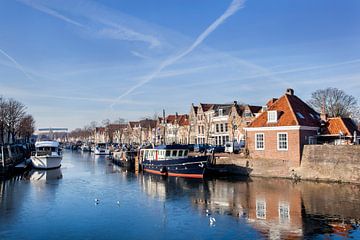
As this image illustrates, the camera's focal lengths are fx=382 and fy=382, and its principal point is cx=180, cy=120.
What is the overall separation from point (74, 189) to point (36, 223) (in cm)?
1528

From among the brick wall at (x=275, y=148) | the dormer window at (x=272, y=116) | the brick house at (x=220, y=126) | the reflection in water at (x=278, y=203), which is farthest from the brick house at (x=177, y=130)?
the reflection in water at (x=278, y=203)

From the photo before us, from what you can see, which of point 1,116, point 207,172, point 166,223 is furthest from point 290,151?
point 1,116

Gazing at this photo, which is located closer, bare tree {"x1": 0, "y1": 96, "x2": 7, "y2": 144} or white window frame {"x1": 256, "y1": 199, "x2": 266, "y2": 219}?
white window frame {"x1": 256, "y1": 199, "x2": 266, "y2": 219}

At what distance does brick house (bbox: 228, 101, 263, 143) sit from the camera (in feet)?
227

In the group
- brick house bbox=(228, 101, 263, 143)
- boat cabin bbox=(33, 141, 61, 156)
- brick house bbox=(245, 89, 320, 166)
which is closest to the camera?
brick house bbox=(245, 89, 320, 166)

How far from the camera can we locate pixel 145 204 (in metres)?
31.0

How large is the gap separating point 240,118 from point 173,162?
79.0ft

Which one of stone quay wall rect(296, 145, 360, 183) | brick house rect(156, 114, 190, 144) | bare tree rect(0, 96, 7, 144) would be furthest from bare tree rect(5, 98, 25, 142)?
stone quay wall rect(296, 145, 360, 183)

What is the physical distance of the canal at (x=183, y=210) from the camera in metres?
21.8

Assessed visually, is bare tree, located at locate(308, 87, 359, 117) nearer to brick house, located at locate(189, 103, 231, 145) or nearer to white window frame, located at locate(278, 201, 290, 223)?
brick house, located at locate(189, 103, 231, 145)

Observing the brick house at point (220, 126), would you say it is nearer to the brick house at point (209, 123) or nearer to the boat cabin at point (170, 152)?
the brick house at point (209, 123)

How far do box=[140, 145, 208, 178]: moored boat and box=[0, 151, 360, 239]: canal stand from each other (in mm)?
4565

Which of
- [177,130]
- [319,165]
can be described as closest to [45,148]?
[177,130]

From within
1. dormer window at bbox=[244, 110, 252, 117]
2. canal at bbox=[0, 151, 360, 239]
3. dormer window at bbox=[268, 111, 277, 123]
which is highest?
dormer window at bbox=[244, 110, 252, 117]
